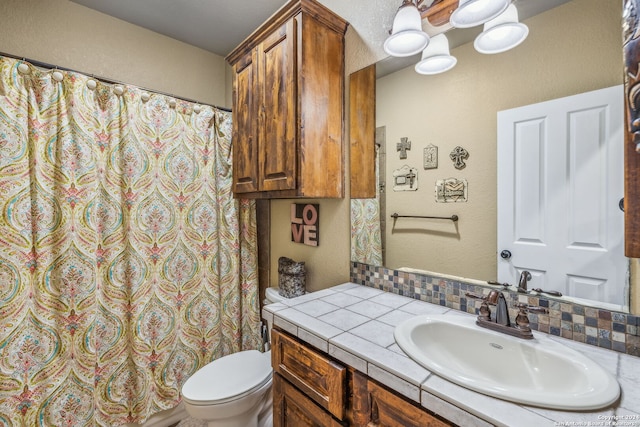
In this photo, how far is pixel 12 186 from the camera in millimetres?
1332

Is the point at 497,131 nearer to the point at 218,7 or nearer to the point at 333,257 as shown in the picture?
the point at 333,257

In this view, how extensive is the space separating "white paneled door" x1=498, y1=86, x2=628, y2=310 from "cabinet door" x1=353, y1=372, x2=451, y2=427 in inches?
23.2

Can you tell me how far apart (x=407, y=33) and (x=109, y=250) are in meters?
1.85

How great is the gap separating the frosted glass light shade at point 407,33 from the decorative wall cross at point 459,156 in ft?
1.43

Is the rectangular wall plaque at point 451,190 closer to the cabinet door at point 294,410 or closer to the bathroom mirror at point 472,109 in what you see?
the bathroom mirror at point 472,109

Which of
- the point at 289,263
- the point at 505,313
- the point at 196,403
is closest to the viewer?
the point at 505,313

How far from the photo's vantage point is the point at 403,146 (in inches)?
49.0

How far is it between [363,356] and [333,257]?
0.80m

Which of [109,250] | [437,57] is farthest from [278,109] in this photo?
[109,250]

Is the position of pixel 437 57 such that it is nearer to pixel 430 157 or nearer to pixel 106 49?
pixel 430 157

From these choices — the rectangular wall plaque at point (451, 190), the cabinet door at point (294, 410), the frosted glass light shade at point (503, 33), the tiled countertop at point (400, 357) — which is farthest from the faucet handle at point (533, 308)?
the frosted glass light shade at point (503, 33)

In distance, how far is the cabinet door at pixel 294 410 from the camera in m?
0.90

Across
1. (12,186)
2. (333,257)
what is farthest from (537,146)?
(12,186)

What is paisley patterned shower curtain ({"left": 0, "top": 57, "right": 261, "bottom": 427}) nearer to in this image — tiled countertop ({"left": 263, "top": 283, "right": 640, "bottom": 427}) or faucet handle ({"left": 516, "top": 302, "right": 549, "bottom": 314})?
tiled countertop ({"left": 263, "top": 283, "right": 640, "bottom": 427})
